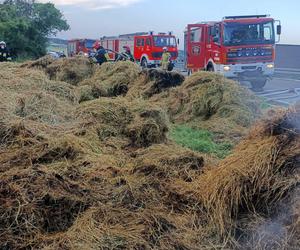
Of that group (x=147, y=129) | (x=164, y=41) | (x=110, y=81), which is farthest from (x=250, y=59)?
(x=164, y=41)

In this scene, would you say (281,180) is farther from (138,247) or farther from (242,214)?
(138,247)

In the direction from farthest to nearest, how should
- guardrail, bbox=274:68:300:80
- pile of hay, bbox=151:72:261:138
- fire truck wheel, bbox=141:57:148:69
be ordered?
fire truck wheel, bbox=141:57:148:69 < guardrail, bbox=274:68:300:80 < pile of hay, bbox=151:72:261:138

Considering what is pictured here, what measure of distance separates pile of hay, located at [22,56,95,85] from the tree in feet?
48.7

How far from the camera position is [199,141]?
721 centimetres

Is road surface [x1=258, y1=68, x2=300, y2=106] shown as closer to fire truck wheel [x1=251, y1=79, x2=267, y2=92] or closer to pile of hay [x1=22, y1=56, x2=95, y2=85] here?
fire truck wheel [x1=251, y1=79, x2=267, y2=92]

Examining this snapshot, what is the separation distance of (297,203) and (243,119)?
503 cm

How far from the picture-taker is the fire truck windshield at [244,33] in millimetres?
15797

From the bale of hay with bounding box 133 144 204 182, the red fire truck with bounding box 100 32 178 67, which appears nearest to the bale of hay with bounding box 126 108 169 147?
the bale of hay with bounding box 133 144 204 182

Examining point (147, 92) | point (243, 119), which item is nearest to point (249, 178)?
point (243, 119)

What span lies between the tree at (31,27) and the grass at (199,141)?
2245 centimetres

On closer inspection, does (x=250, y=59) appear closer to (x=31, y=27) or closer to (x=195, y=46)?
(x=195, y=46)

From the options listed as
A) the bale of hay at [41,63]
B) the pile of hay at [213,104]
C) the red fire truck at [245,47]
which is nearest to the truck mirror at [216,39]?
the red fire truck at [245,47]

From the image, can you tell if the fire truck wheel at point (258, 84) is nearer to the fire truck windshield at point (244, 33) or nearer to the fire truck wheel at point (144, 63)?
the fire truck windshield at point (244, 33)

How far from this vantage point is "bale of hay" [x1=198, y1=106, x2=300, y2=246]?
3766mm
